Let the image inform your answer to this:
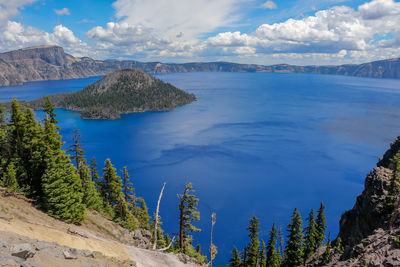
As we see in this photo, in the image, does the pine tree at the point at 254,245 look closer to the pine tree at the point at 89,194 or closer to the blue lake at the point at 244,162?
the blue lake at the point at 244,162

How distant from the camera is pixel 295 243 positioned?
1977 inches

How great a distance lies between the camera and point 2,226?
18.7 m

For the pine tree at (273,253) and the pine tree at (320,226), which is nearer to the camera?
the pine tree at (273,253)

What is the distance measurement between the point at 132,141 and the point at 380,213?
130604 millimetres

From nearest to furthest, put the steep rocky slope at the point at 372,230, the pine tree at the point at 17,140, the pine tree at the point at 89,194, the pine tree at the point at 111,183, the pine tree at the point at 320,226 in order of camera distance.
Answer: the steep rocky slope at the point at 372,230
the pine tree at the point at 17,140
the pine tree at the point at 89,194
the pine tree at the point at 111,183
the pine tree at the point at 320,226

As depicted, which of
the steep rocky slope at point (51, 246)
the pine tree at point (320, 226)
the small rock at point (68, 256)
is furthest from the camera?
the pine tree at point (320, 226)

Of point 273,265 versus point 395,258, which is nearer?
point 395,258

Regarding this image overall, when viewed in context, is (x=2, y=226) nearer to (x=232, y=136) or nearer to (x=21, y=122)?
(x=21, y=122)

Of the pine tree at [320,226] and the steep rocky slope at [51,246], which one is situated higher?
the steep rocky slope at [51,246]

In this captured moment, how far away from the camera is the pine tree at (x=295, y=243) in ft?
164

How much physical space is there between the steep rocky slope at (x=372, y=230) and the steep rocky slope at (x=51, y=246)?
20.3m

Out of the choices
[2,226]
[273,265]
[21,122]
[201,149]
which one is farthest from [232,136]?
[2,226]

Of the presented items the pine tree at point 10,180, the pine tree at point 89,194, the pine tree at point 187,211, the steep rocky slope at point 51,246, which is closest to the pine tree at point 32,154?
the pine tree at point 10,180

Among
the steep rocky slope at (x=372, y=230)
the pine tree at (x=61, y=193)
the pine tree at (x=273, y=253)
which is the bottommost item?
the pine tree at (x=273, y=253)
